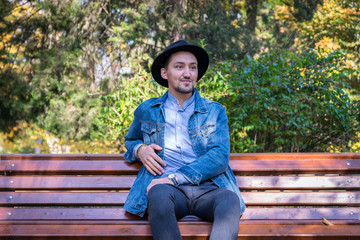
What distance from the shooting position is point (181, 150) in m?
3.13

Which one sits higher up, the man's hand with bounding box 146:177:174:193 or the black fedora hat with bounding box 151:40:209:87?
the black fedora hat with bounding box 151:40:209:87

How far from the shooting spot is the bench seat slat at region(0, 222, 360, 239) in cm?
260

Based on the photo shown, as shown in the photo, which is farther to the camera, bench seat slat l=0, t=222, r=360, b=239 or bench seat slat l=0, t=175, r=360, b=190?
bench seat slat l=0, t=175, r=360, b=190

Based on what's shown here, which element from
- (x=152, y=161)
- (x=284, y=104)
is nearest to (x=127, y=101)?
(x=284, y=104)

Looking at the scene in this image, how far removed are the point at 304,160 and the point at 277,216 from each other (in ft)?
1.73

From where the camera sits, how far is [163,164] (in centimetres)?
306

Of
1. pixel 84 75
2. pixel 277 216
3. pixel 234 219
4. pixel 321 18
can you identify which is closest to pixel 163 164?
pixel 234 219

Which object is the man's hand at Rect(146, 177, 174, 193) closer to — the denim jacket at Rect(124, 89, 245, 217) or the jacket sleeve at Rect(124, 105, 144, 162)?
the denim jacket at Rect(124, 89, 245, 217)

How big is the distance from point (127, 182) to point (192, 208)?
0.65 m

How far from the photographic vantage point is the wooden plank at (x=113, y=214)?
3.13 meters

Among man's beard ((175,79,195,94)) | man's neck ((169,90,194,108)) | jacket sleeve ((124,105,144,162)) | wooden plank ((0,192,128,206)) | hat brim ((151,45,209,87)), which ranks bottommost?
wooden plank ((0,192,128,206))

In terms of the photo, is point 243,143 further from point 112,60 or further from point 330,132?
point 112,60

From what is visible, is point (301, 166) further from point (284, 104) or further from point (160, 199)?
point (284, 104)

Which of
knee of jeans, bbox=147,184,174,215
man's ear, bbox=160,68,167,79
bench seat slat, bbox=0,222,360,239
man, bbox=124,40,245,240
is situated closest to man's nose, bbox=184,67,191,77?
man, bbox=124,40,245,240
